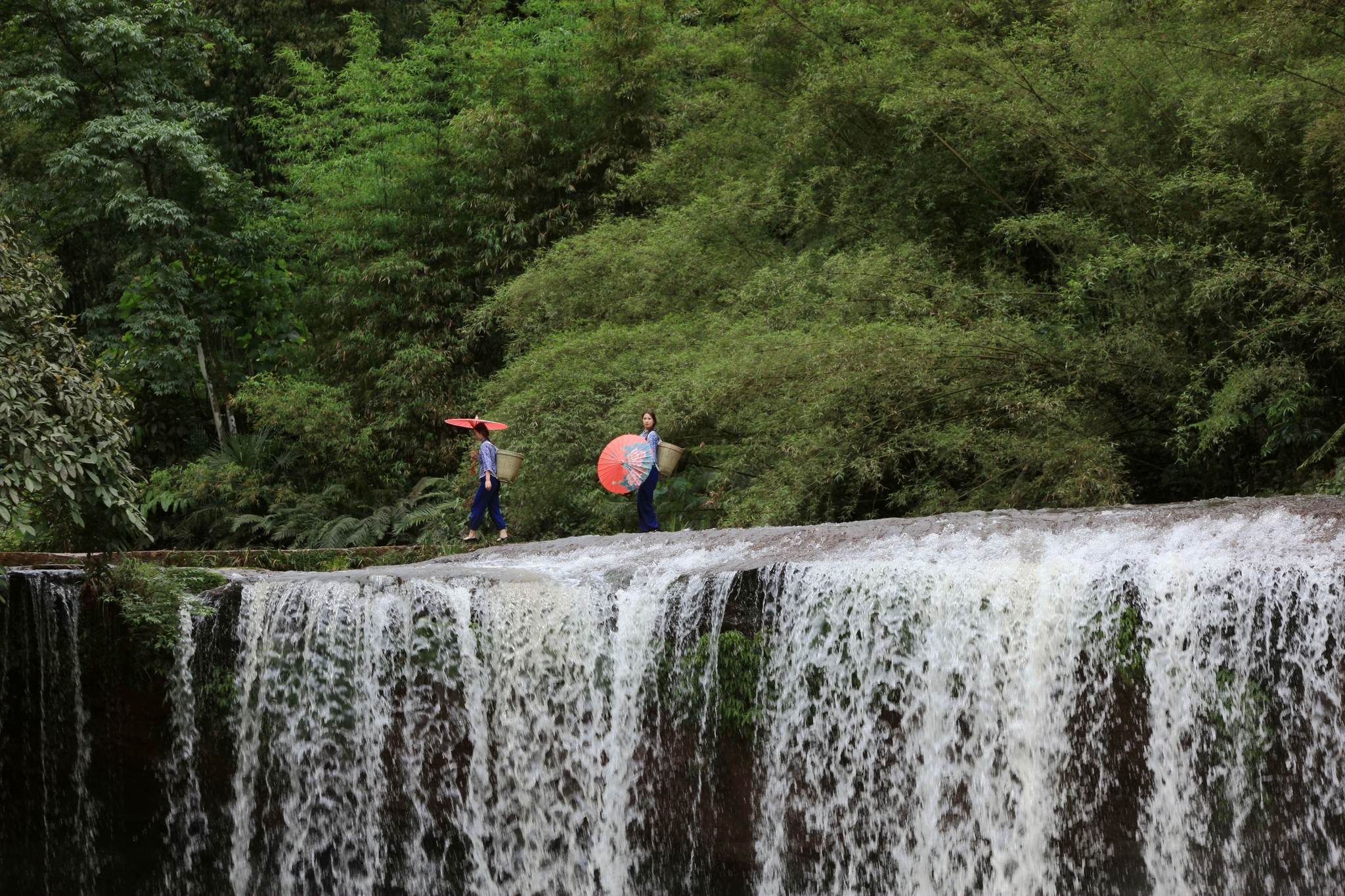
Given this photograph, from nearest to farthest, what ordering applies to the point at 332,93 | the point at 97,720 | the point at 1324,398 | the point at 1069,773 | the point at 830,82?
1. the point at 1069,773
2. the point at 97,720
3. the point at 1324,398
4. the point at 830,82
5. the point at 332,93

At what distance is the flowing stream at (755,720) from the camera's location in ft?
20.1

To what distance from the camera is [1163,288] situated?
397 inches

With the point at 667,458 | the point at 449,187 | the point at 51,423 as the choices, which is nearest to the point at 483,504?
the point at 667,458

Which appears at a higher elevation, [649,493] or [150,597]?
[150,597]

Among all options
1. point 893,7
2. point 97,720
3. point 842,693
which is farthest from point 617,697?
point 893,7

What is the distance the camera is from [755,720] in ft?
24.7

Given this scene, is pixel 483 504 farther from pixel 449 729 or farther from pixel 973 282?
pixel 973 282

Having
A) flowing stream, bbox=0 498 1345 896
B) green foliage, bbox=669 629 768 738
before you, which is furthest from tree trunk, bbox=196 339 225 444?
green foliage, bbox=669 629 768 738

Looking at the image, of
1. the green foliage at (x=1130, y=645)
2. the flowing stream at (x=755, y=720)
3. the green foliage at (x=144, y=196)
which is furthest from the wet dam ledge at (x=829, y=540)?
the green foliage at (x=144, y=196)

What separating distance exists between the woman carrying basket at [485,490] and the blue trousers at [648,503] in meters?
1.38

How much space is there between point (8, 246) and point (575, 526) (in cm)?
703

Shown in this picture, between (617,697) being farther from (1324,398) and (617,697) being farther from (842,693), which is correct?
(1324,398)

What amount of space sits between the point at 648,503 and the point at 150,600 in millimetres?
4081

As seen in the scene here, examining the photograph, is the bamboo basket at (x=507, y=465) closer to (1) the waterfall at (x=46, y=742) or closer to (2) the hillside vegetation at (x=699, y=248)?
(2) the hillside vegetation at (x=699, y=248)
